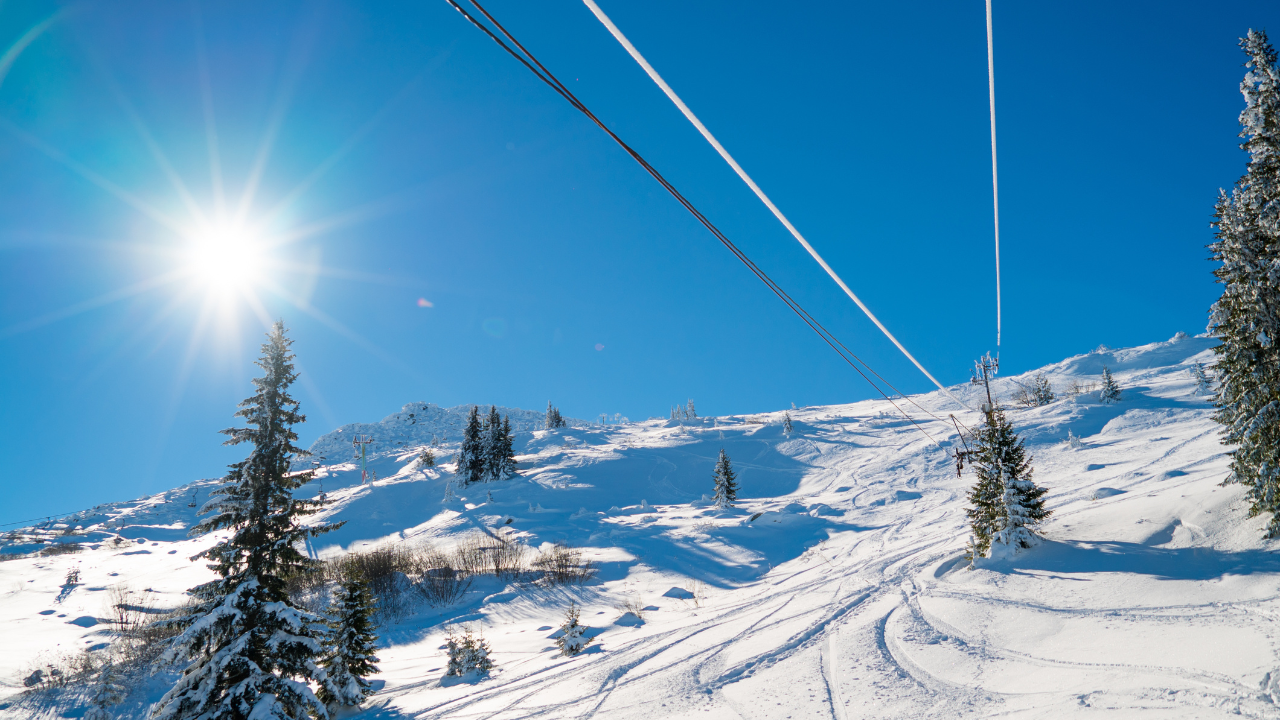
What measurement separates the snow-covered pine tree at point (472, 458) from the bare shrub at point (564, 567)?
28010mm

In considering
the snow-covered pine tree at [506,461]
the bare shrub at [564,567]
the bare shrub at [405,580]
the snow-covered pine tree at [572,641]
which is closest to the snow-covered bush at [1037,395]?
the bare shrub at [564,567]

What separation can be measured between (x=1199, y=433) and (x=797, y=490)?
26.6m

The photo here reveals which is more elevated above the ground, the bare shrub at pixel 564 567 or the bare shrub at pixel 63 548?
the bare shrub at pixel 63 548

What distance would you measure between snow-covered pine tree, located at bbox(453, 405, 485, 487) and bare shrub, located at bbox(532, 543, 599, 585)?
91.9 ft

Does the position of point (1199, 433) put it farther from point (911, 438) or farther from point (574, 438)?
point (574, 438)

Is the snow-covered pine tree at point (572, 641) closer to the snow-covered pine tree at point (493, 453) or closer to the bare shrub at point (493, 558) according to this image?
the bare shrub at point (493, 558)

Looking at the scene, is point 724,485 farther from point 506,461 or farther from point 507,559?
point 506,461

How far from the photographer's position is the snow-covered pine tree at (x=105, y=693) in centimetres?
1222

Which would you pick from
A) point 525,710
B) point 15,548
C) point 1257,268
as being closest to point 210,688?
point 525,710

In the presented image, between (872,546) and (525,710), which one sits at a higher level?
(525,710)

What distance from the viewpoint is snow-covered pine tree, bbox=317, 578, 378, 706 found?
37.5ft

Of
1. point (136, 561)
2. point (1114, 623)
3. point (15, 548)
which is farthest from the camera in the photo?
point (15, 548)

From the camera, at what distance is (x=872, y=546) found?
1998 cm

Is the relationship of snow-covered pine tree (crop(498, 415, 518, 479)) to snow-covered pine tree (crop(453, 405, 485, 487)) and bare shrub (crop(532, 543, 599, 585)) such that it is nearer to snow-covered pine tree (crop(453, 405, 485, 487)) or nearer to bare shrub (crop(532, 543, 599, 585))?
snow-covered pine tree (crop(453, 405, 485, 487))
